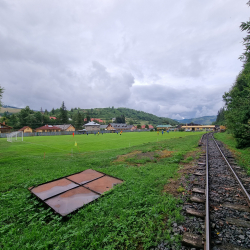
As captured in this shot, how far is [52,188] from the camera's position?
6.68 meters

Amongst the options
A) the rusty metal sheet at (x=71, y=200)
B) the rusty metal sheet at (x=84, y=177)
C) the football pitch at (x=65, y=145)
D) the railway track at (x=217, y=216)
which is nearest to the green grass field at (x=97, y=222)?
the rusty metal sheet at (x=71, y=200)

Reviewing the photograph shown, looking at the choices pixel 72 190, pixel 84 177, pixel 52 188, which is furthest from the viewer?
pixel 84 177

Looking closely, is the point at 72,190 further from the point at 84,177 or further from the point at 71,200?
the point at 84,177

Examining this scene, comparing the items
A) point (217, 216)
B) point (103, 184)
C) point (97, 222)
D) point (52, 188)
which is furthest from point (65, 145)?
point (217, 216)

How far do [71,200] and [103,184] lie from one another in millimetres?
1950

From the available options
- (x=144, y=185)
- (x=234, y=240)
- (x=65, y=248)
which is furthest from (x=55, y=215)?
(x=234, y=240)

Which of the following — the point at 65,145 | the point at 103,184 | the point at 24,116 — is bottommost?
the point at 65,145

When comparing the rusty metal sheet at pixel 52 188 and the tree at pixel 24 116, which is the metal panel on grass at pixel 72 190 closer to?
the rusty metal sheet at pixel 52 188

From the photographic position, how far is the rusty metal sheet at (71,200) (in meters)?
5.01

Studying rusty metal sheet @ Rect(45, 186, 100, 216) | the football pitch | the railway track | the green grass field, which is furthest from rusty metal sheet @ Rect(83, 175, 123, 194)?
the football pitch

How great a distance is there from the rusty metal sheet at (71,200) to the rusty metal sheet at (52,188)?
43cm

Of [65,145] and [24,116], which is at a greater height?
[24,116]

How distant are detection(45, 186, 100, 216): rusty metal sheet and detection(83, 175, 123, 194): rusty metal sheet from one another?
15.9 inches

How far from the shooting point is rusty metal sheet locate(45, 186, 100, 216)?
5.01 meters
